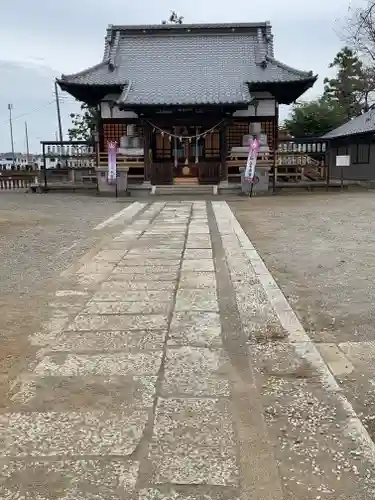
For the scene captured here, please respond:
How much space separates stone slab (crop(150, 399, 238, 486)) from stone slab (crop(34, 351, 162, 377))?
484 mm

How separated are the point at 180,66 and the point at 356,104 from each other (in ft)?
72.2

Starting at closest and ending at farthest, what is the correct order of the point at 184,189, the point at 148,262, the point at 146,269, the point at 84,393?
the point at 84,393 < the point at 146,269 < the point at 148,262 < the point at 184,189

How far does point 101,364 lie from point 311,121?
3631 centimetres

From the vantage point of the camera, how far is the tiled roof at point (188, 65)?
20628 mm

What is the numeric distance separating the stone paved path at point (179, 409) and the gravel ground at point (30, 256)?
0.20 m

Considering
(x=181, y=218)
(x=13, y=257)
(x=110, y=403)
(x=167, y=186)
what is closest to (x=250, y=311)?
(x=110, y=403)

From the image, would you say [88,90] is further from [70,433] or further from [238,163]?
[70,433]

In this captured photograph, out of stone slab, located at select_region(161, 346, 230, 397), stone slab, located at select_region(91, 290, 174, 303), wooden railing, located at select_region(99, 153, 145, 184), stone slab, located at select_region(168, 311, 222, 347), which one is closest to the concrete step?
wooden railing, located at select_region(99, 153, 145, 184)

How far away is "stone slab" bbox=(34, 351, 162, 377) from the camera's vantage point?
10.2 ft

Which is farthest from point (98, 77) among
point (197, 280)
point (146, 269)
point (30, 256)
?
point (197, 280)

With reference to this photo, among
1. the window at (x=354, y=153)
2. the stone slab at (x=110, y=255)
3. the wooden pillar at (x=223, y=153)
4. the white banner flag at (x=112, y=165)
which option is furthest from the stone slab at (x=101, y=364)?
the window at (x=354, y=153)

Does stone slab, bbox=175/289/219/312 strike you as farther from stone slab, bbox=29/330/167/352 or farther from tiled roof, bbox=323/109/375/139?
tiled roof, bbox=323/109/375/139

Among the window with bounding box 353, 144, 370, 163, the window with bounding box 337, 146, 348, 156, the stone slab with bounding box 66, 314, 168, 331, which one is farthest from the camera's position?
the window with bounding box 337, 146, 348, 156

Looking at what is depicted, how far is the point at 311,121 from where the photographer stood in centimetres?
3672
